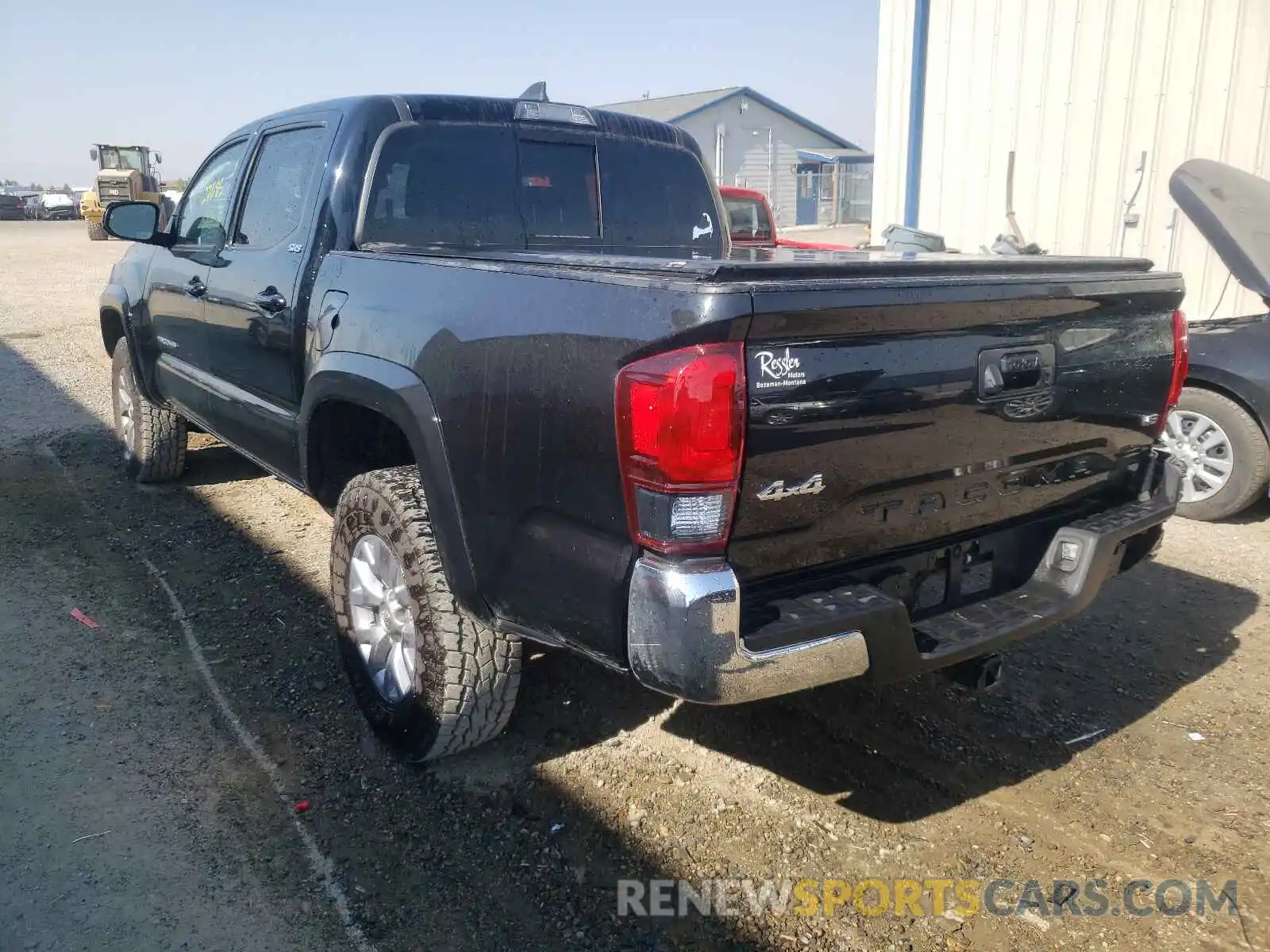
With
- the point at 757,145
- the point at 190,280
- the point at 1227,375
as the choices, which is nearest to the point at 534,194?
the point at 190,280

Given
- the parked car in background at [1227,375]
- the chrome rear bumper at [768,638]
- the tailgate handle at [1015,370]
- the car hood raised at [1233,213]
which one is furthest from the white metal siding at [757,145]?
the chrome rear bumper at [768,638]

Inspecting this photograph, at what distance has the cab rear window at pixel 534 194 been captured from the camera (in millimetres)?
3477

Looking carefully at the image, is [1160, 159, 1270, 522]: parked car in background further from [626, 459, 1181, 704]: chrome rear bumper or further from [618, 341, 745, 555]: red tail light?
[618, 341, 745, 555]: red tail light

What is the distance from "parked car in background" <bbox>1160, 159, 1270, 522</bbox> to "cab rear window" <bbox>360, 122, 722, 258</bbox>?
2.81 m

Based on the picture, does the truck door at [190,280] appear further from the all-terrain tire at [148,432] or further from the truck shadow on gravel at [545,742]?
the truck shadow on gravel at [545,742]

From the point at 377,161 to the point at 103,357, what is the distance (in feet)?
28.3

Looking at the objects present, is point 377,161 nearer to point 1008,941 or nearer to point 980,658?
point 980,658

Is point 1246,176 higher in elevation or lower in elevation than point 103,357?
higher

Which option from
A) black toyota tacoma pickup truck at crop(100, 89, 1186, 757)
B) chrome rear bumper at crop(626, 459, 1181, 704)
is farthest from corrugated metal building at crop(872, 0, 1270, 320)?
chrome rear bumper at crop(626, 459, 1181, 704)

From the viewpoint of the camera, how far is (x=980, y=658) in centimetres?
276

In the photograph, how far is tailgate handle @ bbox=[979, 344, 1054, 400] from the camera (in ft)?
8.04

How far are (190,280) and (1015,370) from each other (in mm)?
3626

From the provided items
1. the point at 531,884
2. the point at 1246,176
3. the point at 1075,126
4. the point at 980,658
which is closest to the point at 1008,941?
the point at 980,658

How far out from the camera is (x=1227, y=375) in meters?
5.22
